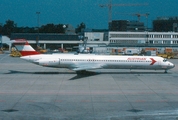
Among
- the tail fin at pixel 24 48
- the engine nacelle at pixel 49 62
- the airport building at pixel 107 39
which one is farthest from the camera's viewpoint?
the airport building at pixel 107 39

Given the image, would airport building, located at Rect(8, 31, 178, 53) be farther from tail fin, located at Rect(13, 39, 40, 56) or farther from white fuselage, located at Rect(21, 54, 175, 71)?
white fuselage, located at Rect(21, 54, 175, 71)

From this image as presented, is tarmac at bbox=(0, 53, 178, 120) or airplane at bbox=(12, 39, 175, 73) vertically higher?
airplane at bbox=(12, 39, 175, 73)

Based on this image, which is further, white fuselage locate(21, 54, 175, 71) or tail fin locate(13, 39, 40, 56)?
tail fin locate(13, 39, 40, 56)

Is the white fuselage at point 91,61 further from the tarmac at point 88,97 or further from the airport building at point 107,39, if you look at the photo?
the airport building at point 107,39

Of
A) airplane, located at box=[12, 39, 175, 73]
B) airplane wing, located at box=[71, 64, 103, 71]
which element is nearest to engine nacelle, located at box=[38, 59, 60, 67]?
airplane, located at box=[12, 39, 175, 73]

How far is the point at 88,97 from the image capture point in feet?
89.2

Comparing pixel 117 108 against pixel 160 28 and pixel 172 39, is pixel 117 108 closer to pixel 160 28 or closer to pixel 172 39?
pixel 172 39

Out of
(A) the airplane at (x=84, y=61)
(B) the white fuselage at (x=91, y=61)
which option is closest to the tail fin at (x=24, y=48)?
(A) the airplane at (x=84, y=61)

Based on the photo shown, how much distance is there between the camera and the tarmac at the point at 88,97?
20922 mm

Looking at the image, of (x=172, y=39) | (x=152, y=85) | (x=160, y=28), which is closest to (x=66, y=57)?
(x=152, y=85)

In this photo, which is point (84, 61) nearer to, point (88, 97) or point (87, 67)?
point (87, 67)

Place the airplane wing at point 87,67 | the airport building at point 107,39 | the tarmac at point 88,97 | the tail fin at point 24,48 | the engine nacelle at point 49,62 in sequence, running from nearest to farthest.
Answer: the tarmac at point 88,97, the airplane wing at point 87,67, the engine nacelle at point 49,62, the tail fin at point 24,48, the airport building at point 107,39

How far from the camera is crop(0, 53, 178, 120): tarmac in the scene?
20922 mm

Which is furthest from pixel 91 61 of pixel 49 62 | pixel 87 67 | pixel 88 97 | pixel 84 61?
pixel 88 97
